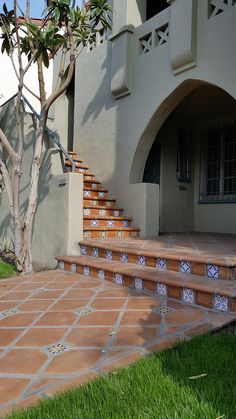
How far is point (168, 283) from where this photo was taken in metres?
3.22

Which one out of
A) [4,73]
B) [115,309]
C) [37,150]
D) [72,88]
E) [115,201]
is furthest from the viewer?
[4,73]

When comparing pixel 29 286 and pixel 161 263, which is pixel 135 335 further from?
pixel 29 286

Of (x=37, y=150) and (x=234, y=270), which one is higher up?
(x=37, y=150)

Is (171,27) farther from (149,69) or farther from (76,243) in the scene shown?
(76,243)

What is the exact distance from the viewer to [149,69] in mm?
5973

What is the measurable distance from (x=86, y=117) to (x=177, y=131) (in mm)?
2081

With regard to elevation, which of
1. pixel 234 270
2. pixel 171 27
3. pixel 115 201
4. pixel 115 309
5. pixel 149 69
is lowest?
pixel 115 309

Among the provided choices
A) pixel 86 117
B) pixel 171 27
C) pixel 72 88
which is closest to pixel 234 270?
pixel 171 27

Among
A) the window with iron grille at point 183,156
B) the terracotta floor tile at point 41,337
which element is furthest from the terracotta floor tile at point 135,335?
the window with iron grille at point 183,156

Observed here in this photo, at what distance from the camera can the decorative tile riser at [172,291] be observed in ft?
9.09

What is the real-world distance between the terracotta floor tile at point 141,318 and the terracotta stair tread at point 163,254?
84 cm

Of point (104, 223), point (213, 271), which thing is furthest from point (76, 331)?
point (104, 223)

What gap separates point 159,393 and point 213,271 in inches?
72.1

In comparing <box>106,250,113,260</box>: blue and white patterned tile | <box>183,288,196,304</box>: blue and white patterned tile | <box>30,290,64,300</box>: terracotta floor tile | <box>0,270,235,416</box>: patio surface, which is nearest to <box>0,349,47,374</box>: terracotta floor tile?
<box>0,270,235,416</box>: patio surface
